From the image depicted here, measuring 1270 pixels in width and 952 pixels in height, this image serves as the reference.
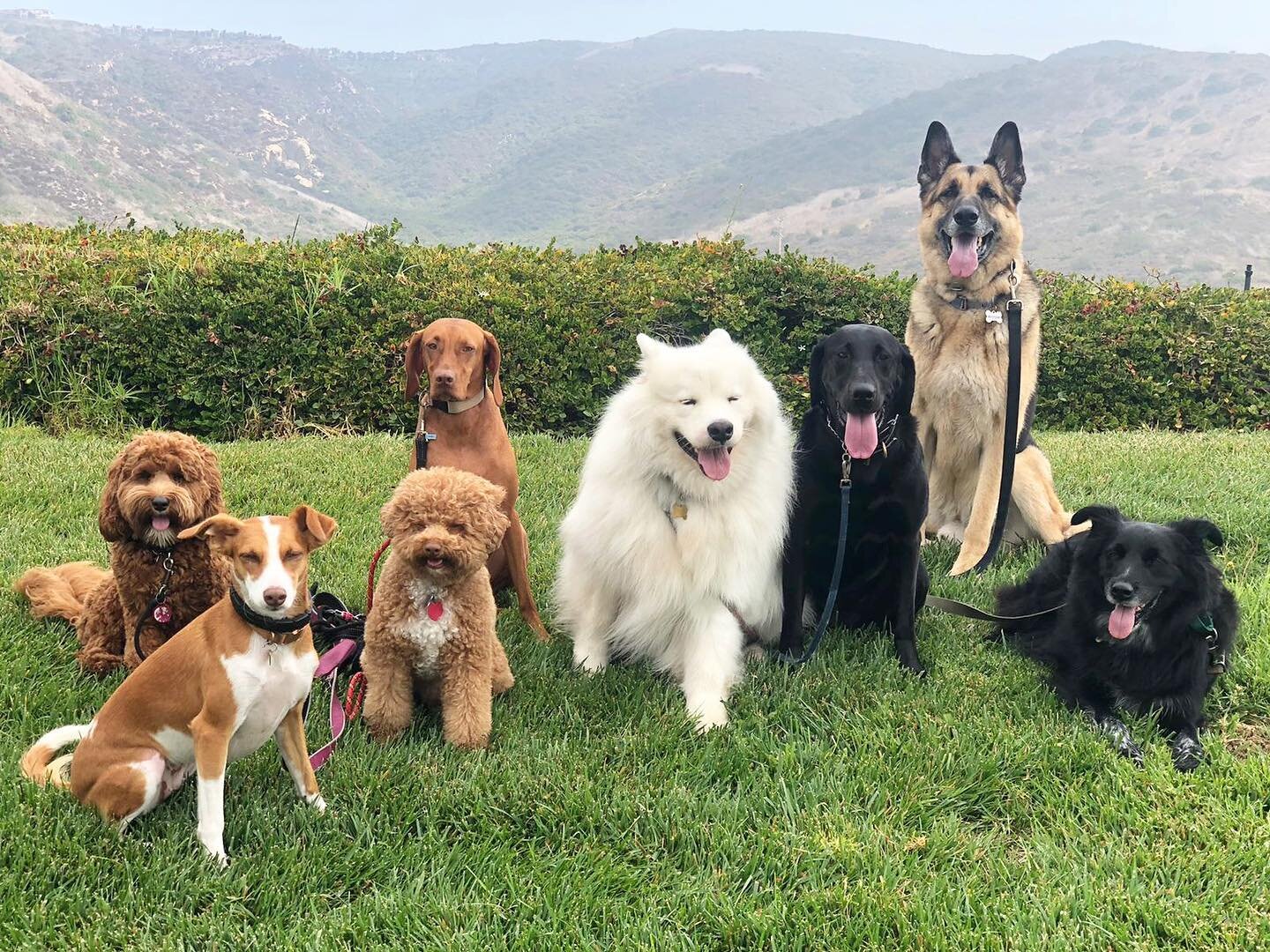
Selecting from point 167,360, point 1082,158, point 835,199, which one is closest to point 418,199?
point 835,199

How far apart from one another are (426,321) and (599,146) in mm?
145552

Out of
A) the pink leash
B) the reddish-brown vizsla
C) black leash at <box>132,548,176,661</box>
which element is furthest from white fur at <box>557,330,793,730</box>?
black leash at <box>132,548,176,661</box>

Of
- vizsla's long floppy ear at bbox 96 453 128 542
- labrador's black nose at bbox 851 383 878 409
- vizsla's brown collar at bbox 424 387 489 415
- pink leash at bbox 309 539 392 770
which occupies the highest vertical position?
labrador's black nose at bbox 851 383 878 409

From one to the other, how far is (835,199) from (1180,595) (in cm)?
11138

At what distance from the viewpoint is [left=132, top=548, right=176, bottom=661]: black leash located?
10.7ft

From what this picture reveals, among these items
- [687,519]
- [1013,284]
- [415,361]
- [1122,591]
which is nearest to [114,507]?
[415,361]

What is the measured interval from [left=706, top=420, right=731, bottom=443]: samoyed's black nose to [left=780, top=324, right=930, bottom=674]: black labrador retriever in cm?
59

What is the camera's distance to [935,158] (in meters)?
5.12

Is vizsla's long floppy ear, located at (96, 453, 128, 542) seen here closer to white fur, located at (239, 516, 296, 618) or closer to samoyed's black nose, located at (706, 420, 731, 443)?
white fur, located at (239, 516, 296, 618)

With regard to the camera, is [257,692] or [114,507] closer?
[257,692]

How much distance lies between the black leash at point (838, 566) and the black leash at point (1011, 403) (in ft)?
5.35

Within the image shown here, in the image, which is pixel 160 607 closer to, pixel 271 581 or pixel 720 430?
pixel 271 581

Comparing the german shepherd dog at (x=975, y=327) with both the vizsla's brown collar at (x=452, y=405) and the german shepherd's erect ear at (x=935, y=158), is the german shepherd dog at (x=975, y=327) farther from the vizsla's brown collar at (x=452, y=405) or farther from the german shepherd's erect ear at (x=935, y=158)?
the vizsla's brown collar at (x=452, y=405)

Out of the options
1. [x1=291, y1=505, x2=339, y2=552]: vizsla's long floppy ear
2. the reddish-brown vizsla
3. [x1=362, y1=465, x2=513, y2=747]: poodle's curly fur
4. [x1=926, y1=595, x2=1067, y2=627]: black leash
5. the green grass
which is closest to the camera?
the green grass
